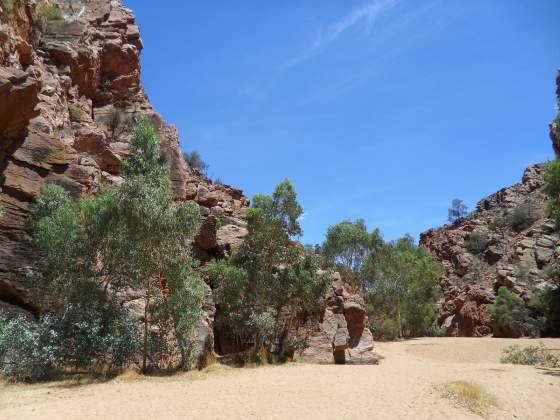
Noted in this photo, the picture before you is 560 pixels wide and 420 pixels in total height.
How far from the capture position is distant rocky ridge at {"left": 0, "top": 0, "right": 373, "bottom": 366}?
1777cm

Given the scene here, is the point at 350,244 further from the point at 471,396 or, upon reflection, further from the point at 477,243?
the point at 471,396

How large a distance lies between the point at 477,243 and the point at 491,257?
5818 mm

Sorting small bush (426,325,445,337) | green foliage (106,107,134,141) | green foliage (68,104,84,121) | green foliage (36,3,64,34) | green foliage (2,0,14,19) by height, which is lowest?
small bush (426,325,445,337)

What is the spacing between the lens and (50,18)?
3078 centimetres

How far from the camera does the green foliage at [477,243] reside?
64.4 meters

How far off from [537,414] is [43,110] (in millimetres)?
24415

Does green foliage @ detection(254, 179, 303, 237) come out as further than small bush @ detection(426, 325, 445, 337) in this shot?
No

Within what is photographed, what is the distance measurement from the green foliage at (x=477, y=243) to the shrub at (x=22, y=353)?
6223 centimetres

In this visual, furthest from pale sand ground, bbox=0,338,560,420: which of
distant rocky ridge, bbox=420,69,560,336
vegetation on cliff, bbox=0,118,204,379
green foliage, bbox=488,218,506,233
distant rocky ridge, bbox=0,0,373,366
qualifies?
green foliage, bbox=488,218,506,233

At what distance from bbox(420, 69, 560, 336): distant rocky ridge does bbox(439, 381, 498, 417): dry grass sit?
1648 cm

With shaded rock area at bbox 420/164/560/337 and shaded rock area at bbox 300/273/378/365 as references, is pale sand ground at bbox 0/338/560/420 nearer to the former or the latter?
shaded rock area at bbox 300/273/378/365

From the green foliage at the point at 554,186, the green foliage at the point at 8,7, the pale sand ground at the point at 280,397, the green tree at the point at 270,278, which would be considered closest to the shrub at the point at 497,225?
the green foliage at the point at 554,186

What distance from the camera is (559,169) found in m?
20.2

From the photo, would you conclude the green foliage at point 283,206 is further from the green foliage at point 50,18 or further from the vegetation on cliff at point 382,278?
the vegetation on cliff at point 382,278
